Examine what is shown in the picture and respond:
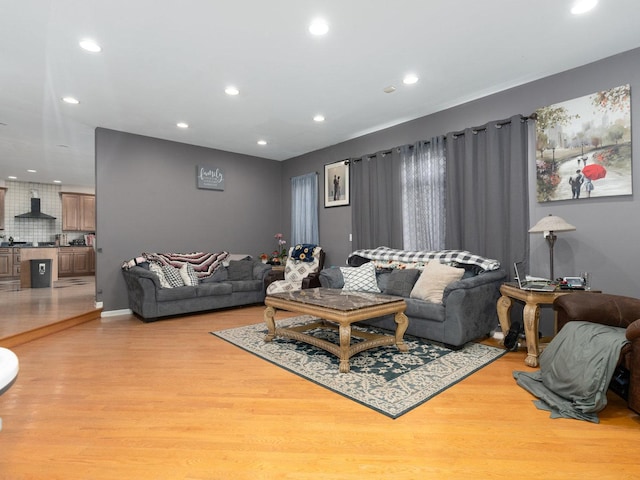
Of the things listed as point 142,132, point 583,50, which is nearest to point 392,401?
point 583,50

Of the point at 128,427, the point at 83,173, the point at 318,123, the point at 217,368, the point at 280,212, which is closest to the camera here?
the point at 128,427

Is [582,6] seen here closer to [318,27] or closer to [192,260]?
[318,27]

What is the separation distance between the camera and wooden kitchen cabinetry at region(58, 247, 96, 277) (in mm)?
9516

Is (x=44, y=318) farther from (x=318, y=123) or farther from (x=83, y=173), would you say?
(x=83, y=173)

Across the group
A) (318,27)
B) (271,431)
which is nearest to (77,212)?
(318,27)

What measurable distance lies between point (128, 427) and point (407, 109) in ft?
14.5

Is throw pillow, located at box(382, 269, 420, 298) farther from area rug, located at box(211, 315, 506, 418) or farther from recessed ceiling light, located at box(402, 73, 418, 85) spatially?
recessed ceiling light, located at box(402, 73, 418, 85)

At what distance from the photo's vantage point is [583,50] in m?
3.20

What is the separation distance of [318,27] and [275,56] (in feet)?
1.99

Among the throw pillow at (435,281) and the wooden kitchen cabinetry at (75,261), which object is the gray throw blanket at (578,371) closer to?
the throw pillow at (435,281)

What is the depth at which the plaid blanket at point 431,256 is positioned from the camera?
388 centimetres

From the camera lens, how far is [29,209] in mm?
9547

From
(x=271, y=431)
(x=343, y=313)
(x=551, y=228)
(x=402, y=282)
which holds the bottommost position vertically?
(x=271, y=431)

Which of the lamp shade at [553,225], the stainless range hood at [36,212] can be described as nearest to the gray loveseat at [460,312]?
the lamp shade at [553,225]
